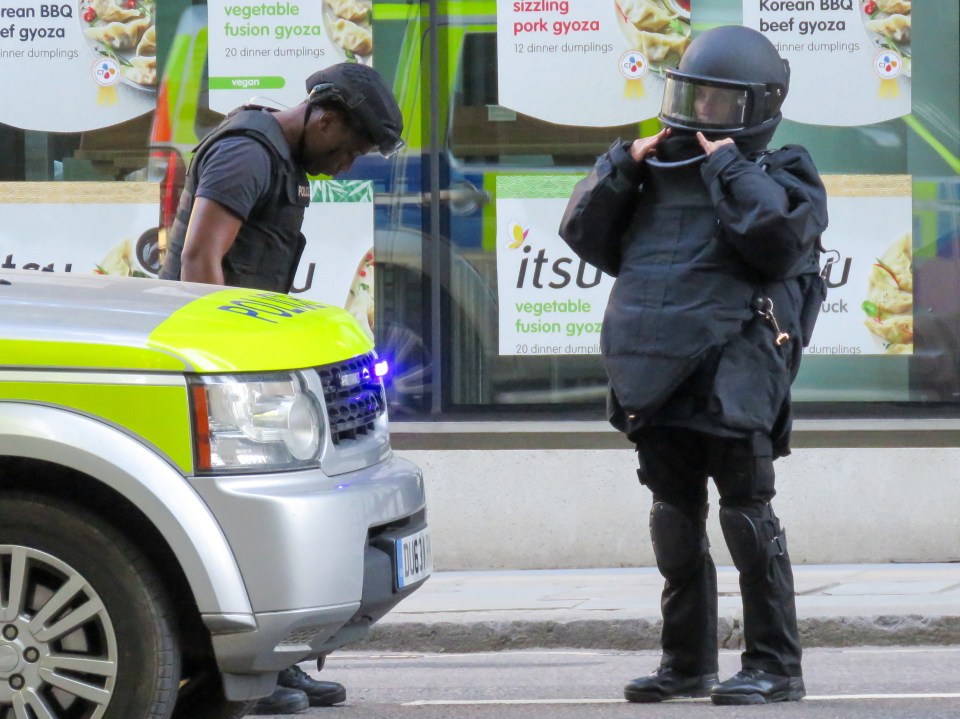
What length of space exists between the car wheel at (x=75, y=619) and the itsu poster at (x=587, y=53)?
516 cm

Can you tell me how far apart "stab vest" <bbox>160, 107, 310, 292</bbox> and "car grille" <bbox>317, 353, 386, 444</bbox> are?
2.43ft

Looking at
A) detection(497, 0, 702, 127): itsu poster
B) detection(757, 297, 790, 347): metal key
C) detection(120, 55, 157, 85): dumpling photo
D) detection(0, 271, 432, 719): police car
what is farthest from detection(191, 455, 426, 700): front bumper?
detection(120, 55, 157, 85): dumpling photo

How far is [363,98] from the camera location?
16.0 feet

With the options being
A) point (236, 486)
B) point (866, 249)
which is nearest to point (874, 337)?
point (866, 249)

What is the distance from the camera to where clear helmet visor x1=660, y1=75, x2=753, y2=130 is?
4.76m

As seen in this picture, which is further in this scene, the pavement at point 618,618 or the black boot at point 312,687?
the pavement at point 618,618

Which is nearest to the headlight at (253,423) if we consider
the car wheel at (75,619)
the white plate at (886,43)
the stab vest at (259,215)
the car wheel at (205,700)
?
the car wheel at (75,619)

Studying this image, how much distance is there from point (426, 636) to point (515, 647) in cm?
36

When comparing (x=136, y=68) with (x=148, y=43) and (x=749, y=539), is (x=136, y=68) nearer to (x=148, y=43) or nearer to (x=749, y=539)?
(x=148, y=43)

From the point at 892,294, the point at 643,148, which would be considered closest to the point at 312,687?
the point at 643,148

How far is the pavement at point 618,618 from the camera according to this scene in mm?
6383

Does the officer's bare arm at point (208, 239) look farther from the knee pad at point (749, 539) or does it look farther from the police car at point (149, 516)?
the knee pad at point (749, 539)

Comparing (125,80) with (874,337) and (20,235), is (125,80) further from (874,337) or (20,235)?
(874,337)

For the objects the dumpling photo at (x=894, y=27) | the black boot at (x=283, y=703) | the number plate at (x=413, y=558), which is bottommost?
the black boot at (x=283, y=703)
